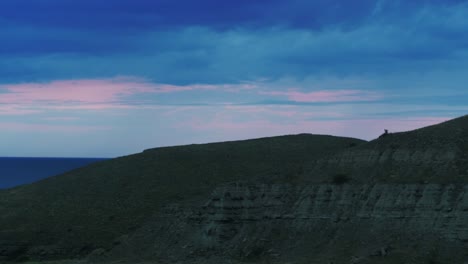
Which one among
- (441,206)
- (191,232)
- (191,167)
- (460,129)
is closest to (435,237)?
(441,206)

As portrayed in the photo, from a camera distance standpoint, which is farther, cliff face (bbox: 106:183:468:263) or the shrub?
the shrub

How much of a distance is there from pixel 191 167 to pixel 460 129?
4788 centimetres

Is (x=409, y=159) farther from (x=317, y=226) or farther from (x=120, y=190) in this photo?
(x=120, y=190)

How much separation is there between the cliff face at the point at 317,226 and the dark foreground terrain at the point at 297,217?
92mm

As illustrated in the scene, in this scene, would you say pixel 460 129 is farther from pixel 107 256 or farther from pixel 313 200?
pixel 107 256

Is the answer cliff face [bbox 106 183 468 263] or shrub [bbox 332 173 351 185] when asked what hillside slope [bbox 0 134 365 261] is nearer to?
cliff face [bbox 106 183 468 263]

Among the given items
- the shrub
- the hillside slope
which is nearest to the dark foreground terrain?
the shrub

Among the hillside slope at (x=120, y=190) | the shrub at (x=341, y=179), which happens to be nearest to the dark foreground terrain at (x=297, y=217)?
the shrub at (x=341, y=179)

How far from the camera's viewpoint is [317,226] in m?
66.2

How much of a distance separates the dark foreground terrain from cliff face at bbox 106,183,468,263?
0.30 ft

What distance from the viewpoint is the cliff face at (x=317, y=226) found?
5884 centimetres

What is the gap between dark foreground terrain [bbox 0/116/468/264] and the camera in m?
60.0

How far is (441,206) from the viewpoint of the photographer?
196 ft

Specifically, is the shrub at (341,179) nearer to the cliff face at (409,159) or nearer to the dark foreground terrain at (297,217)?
the dark foreground terrain at (297,217)
